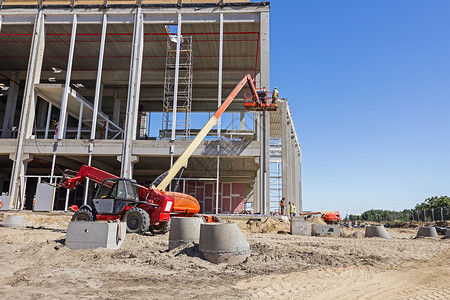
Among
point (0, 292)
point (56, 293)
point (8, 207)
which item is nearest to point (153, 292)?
point (56, 293)

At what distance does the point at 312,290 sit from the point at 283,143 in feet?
82.2

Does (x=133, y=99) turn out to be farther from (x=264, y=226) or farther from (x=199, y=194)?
(x=199, y=194)

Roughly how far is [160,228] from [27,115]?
15.9 meters

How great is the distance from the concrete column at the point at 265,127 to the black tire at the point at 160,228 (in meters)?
8.97

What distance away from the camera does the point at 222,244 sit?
820 cm

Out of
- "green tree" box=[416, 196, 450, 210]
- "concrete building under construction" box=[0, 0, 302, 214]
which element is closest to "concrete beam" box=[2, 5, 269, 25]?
"concrete building under construction" box=[0, 0, 302, 214]

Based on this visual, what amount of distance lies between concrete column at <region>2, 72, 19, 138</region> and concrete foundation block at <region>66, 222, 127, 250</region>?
24.4 metres

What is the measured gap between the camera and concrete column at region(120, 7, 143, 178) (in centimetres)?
2225

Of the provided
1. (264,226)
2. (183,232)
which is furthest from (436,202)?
(183,232)

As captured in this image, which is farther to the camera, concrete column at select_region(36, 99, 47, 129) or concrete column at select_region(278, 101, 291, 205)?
concrete column at select_region(36, 99, 47, 129)

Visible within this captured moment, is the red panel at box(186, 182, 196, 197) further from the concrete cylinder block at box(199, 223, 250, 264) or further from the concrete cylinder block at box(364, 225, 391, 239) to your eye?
the concrete cylinder block at box(199, 223, 250, 264)

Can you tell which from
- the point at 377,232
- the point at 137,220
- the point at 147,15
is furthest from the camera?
the point at 147,15

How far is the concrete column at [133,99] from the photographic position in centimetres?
2225

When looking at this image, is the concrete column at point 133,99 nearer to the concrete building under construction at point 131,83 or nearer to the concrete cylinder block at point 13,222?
the concrete building under construction at point 131,83
